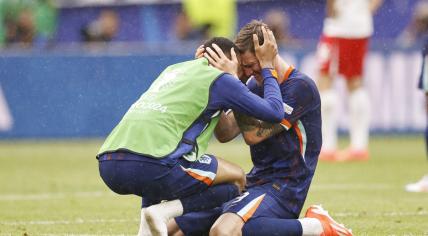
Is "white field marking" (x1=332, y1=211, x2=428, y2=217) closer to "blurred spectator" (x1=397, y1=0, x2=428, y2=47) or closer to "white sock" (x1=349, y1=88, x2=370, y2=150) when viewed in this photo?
"white sock" (x1=349, y1=88, x2=370, y2=150)

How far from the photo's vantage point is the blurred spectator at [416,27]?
800 inches

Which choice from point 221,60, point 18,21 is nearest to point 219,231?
point 221,60

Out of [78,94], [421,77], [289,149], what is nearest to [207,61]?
[289,149]

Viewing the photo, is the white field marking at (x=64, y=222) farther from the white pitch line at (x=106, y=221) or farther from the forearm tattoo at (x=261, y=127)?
the forearm tattoo at (x=261, y=127)

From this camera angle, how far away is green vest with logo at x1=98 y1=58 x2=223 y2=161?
700 centimetres

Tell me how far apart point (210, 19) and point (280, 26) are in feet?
4.23

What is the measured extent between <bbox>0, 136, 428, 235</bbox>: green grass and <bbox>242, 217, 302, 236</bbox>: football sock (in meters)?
0.98

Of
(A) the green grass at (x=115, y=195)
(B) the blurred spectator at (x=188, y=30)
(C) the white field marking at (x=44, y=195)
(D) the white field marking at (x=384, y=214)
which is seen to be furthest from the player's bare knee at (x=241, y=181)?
(B) the blurred spectator at (x=188, y=30)

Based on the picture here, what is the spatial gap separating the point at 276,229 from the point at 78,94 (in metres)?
10.3

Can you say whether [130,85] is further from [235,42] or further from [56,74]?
[235,42]

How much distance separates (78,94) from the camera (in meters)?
17.2

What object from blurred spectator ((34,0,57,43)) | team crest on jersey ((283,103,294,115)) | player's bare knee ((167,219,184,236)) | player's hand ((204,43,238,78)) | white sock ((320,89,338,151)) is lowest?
blurred spectator ((34,0,57,43))

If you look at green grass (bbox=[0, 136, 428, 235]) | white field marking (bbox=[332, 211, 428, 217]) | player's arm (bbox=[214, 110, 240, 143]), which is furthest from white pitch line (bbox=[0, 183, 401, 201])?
player's arm (bbox=[214, 110, 240, 143])

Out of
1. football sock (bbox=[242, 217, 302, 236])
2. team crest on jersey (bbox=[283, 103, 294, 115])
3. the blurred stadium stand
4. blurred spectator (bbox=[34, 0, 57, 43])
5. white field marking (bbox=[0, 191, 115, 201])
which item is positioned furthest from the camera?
blurred spectator (bbox=[34, 0, 57, 43])
